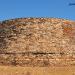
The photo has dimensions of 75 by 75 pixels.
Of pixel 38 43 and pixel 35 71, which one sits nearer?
pixel 35 71

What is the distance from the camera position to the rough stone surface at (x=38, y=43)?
78.0ft

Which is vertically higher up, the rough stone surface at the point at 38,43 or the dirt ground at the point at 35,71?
the rough stone surface at the point at 38,43

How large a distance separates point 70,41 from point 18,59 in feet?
13.9

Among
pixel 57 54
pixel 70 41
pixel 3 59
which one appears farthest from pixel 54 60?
pixel 3 59

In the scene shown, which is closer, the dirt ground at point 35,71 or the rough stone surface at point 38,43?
the dirt ground at point 35,71

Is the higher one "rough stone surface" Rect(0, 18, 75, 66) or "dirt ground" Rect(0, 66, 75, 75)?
"rough stone surface" Rect(0, 18, 75, 66)

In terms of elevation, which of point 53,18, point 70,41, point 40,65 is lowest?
point 40,65

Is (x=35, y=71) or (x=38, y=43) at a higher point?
(x=38, y=43)

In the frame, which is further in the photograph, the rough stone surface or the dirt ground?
the rough stone surface

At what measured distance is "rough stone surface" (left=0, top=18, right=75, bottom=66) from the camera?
23.8 meters

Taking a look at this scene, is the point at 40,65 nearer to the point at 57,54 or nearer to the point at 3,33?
the point at 57,54

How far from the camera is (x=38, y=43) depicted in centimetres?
2436

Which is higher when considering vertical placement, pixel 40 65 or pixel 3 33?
pixel 3 33

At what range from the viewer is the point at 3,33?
25.5m
